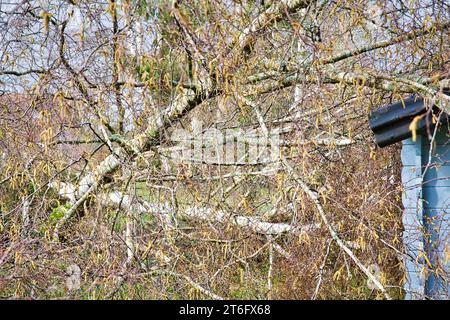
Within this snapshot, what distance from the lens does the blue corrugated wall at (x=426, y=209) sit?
4.17 meters

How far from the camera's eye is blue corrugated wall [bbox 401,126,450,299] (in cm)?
417

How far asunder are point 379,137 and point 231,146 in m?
2.03

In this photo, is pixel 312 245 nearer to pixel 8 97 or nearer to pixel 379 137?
pixel 379 137

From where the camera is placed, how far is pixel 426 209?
4.39 m

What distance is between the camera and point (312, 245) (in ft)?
17.1
